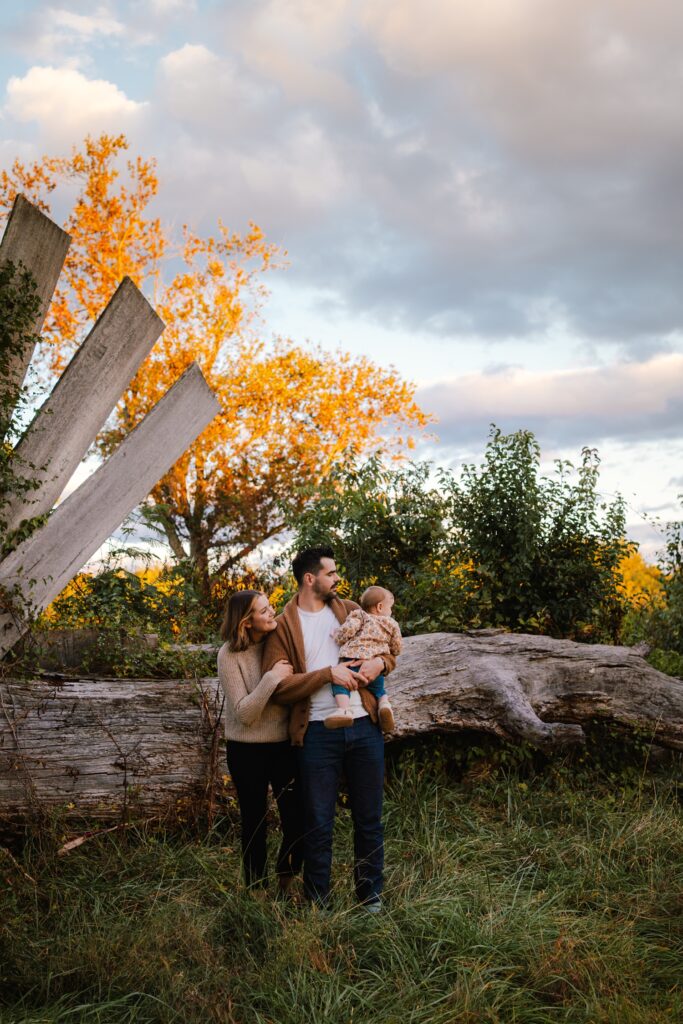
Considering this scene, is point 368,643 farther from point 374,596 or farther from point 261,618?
point 261,618

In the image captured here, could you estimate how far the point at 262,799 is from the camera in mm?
4676

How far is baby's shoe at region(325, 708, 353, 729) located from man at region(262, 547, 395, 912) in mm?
84

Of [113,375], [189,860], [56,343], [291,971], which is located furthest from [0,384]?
[56,343]

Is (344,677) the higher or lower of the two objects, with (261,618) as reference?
lower

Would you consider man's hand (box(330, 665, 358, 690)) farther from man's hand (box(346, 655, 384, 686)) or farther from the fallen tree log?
the fallen tree log

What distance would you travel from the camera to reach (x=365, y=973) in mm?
3779

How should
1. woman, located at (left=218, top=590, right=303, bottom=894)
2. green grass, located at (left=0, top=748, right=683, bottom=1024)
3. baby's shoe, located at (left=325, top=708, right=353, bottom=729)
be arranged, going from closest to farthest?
green grass, located at (left=0, top=748, right=683, bottom=1024) → baby's shoe, located at (left=325, top=708, right=353, bottom=729) → woman, located at (left=218, top=590, right=303, bottom=894)

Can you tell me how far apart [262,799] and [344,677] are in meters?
0.90

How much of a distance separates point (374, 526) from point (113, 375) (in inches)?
165

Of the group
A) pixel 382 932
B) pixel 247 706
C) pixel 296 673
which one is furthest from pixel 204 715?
pixel 382 932

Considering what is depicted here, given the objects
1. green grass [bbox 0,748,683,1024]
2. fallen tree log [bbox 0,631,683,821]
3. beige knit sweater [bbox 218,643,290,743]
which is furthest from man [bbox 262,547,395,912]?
fallen tree log [bbox 0,631,683,821]

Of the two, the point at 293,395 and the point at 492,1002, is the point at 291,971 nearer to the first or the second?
the point at 492,1002

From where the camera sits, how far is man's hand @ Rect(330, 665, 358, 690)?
434 cm

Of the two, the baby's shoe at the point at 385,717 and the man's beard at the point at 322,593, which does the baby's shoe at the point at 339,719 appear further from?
the man's beard at the point at 322,593
